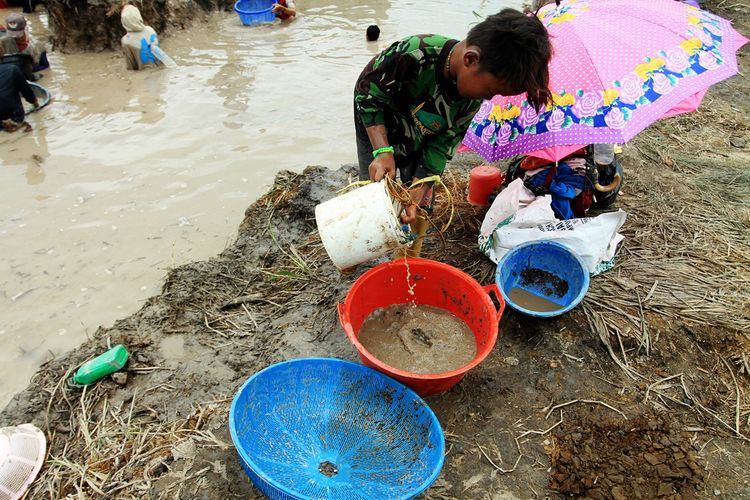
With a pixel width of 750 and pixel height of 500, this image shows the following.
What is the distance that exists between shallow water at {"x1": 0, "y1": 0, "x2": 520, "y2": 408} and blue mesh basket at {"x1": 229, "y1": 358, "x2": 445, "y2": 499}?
1931 mm

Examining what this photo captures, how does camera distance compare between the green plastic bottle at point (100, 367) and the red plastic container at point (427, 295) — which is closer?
the red plastic container at point (427, 295)

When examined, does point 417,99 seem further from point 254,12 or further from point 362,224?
point 254,12

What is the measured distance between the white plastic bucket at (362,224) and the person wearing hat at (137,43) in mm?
6532

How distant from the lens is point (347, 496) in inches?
71.3

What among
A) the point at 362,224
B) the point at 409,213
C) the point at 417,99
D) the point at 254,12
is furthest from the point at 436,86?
the point at 254,12

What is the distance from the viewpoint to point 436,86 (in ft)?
7.06

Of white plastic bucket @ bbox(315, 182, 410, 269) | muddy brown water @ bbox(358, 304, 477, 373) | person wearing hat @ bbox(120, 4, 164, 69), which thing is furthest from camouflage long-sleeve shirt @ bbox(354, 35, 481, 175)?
person wearing hat @ bbox(120, 4, 164, 69)

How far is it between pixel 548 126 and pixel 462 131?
65cm

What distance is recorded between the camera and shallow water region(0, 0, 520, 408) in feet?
11.6

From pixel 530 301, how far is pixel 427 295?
26.2 inches

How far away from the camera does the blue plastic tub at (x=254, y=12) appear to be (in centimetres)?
870

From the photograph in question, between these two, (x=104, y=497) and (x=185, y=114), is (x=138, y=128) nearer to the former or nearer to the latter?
(x=185, y=114)

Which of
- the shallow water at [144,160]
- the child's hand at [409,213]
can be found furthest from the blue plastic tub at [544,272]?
the shallow water at [144,160]

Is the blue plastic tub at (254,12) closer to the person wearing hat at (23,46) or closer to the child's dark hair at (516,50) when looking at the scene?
the person wearing hat at (23,46)
